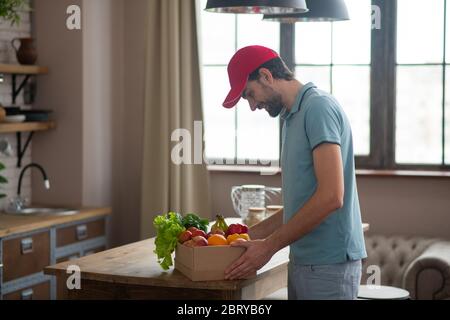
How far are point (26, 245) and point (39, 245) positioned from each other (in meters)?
0.14

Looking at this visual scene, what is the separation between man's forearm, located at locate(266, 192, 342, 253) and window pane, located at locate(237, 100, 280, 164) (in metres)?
2.98

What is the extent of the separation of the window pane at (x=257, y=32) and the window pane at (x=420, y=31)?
871 millimetres

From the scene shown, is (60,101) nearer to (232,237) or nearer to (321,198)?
(232,237)

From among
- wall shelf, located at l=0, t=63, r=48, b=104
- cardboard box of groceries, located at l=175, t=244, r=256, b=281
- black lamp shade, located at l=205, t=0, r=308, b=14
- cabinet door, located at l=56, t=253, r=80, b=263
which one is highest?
black lamp shade, located at l=205, t=0, r=308, b=14

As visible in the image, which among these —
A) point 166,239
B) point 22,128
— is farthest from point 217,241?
point 22,128

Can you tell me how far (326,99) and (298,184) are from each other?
33cm

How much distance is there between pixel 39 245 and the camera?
5035 mm

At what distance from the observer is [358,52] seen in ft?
18.9

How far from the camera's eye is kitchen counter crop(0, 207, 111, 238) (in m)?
4.77

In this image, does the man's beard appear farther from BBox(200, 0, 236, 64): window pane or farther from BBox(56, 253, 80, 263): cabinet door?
BBox(200, 0, 236, 64): window pane

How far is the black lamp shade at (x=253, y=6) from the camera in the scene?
3.42 metres

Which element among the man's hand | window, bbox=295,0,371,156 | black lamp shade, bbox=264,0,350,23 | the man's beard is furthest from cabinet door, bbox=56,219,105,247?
the man's beard
